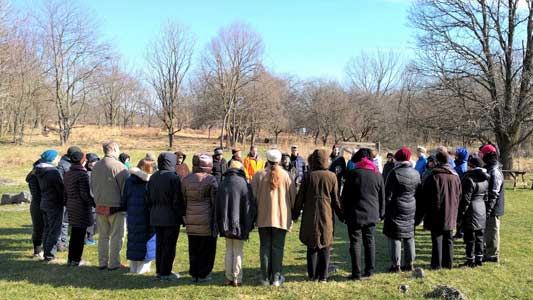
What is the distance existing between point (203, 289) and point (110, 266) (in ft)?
5.85

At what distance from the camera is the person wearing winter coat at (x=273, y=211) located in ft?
17.7

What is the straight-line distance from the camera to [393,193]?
602cm

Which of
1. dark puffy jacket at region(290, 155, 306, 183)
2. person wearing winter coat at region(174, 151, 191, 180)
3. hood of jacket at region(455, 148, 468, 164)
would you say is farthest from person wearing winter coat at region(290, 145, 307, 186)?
hood of jacket at region(455, 148, 468, 164)

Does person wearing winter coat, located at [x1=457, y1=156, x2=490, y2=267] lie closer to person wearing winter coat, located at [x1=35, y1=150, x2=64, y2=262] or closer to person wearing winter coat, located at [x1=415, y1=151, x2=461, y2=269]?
person wearing winter coat, located at [x1=415, y1=151, x2=461, y2=269]

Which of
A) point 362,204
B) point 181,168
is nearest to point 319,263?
point 362,204

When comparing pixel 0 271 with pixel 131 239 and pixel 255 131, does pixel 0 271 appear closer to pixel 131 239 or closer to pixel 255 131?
pixel 131 239

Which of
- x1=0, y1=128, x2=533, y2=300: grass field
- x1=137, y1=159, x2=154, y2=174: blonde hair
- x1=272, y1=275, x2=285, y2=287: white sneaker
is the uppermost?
x1=137, y1=159, x2=154, y2=174: blonde hair

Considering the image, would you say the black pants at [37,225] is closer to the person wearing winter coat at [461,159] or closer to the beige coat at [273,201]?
the beige coat at [273,201]

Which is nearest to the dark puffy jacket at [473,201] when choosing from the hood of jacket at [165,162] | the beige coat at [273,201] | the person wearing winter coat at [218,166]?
the beige coat at [273,201]

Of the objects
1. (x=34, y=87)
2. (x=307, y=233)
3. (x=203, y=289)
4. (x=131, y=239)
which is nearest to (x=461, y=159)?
(x=307, y=233)

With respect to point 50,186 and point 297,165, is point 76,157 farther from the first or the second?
point 297,165

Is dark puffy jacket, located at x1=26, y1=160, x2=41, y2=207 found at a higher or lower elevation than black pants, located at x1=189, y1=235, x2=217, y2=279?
higher

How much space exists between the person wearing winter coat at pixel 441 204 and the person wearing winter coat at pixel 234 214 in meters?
2.64

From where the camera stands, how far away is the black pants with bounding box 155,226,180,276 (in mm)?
5699
